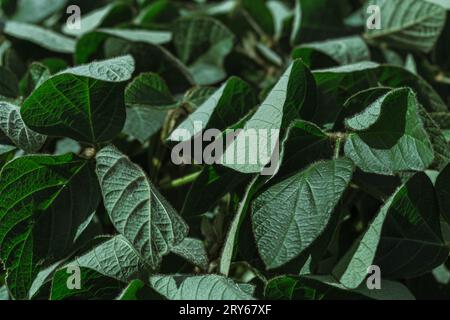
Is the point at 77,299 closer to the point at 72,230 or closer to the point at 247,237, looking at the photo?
the point at 72,230

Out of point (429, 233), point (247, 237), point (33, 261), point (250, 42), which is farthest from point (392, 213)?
point (250, 42)

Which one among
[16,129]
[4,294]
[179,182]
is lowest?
[4,294]

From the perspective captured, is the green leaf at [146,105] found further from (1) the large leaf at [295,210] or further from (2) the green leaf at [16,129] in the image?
(1) the large leaf at [295,210]

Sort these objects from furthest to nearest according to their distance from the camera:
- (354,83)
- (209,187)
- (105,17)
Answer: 1. (105,17)
2. (354,83)
3. (209,187)

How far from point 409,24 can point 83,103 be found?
591 millimetres

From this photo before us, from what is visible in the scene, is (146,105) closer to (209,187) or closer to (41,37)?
(209,187)

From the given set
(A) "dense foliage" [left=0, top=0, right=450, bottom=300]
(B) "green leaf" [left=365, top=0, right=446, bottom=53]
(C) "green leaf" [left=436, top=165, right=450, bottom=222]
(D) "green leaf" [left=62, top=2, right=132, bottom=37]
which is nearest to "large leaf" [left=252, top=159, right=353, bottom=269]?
(A) "dense foliage" [left=0, top=0, right=450, bottom=300]

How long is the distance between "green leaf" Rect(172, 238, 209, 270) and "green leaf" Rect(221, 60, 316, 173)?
101 mm

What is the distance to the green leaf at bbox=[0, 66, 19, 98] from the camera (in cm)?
96

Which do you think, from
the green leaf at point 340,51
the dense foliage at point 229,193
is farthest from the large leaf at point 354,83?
the green leaf at point 340,51

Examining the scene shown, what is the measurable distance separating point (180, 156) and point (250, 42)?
46 centimetres

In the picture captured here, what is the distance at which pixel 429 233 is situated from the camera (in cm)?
77

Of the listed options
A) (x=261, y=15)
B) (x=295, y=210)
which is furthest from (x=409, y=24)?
(x=295, y=210)

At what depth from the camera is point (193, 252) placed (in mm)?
758
